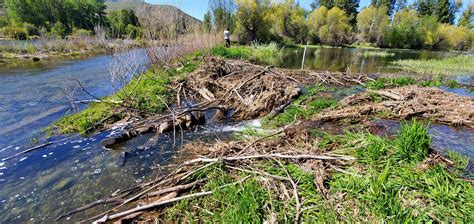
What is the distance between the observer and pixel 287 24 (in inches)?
1769

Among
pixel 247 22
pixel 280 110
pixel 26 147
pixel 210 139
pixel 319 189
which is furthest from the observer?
pixel 247 22

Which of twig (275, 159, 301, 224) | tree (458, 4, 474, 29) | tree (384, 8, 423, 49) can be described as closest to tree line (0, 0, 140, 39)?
twig (275, 159, 301, 224)

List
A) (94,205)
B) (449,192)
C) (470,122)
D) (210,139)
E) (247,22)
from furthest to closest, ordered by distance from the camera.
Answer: (247,22) → (470,122) → (210,139) → (94,205) → (449,192)

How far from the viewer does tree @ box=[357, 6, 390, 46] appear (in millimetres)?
51000

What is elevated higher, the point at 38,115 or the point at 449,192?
the point at 449,192

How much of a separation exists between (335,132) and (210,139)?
290 centimetres

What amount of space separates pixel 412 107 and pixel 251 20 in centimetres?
3157

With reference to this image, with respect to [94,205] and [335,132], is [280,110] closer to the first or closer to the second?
[335,132]

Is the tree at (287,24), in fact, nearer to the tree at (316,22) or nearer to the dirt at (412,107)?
the tree at (316,22)

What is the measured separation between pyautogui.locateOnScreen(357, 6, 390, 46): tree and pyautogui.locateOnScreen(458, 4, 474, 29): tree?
2642 centimetres

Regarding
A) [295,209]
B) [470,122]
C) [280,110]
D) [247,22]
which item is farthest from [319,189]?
[247,22]

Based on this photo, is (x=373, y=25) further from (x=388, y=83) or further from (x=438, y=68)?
(x=388, y=83)

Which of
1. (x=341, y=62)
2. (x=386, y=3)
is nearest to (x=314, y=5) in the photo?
(x=386, y=3)

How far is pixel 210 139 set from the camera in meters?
5.47
